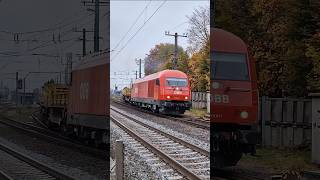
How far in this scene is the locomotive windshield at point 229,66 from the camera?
2.53 meters

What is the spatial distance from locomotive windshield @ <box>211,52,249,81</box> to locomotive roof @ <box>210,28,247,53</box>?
3cm

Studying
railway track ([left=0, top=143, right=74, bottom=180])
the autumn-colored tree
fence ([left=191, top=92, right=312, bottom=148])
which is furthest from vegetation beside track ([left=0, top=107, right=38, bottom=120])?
fence ([left=191, top=92, right=312, bottom=148])

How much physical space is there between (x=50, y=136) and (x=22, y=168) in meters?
0.29

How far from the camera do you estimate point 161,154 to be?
→ 2.37m

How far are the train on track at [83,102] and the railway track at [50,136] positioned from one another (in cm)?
6

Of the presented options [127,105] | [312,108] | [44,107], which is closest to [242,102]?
[127,105]

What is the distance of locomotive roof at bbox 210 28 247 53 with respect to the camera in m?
2.47

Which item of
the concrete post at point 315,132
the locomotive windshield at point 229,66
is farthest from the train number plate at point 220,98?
the concrete post at point 315,132

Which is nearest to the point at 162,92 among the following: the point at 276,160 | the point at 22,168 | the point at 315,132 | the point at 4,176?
the point at 22,168

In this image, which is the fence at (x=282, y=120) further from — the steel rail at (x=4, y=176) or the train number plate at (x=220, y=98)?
the steel rail at (x=4, y=176)

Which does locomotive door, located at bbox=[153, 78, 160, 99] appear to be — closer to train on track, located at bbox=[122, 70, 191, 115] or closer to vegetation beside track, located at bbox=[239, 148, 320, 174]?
train on track, located at bbox=[122, 70, 191, 115]

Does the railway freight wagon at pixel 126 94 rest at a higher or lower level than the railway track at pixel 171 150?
higher

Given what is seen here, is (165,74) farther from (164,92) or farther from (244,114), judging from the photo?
(244,114)

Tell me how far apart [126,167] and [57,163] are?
635 millimetres
